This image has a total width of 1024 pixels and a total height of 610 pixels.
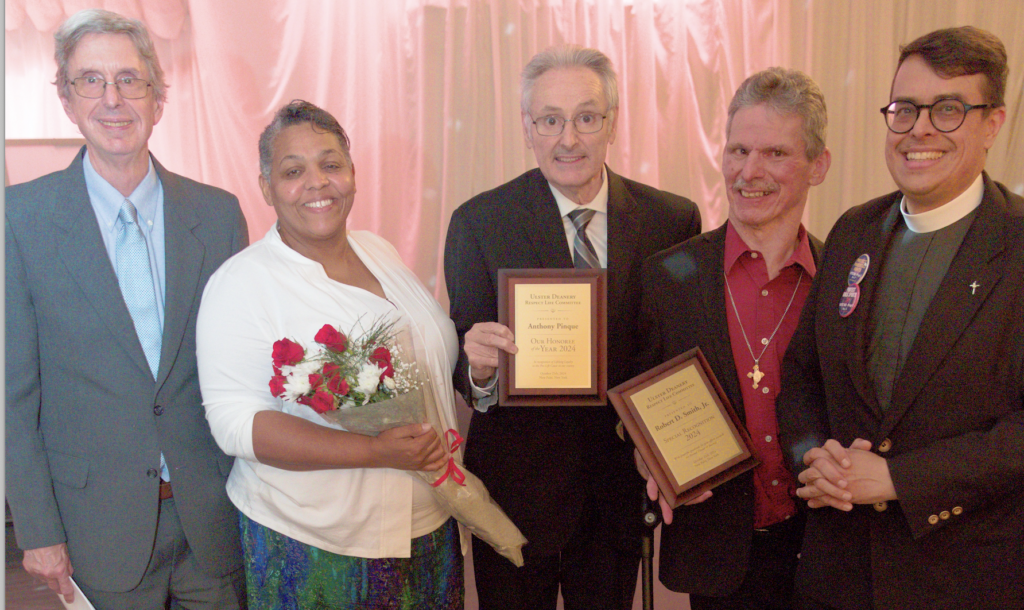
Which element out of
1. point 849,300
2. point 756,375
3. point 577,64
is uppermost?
point 577,64

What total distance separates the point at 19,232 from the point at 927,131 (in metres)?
2.31

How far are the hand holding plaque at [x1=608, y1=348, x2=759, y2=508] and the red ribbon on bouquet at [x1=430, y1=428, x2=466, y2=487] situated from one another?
0.47m

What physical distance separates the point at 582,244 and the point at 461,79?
6.64 feet

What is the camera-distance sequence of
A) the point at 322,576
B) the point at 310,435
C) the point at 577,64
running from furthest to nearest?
the point at 577,64
the point at 322,576
the point at 310,435

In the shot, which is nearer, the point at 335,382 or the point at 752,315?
the point at 335,382

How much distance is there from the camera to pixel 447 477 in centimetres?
200

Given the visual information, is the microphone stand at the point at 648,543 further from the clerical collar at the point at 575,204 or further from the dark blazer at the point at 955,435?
the clerical collar at the point at 575,204

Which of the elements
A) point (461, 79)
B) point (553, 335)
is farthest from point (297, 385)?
point (461, 79)

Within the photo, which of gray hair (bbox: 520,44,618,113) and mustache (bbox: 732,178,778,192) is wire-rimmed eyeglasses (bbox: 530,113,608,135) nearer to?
gray hair (bbox: 520,44,618,113)

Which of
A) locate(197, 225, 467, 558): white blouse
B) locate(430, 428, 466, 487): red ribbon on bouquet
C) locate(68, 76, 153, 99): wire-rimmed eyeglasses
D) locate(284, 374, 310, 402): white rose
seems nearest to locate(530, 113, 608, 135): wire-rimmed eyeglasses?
locate(197, 225, 467, 558): white blouse

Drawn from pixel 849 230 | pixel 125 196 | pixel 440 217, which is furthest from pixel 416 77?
pixel 849 230

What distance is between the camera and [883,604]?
168cm

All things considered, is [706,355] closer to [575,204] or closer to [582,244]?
[582,244]

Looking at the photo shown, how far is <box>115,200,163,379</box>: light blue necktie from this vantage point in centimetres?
211
